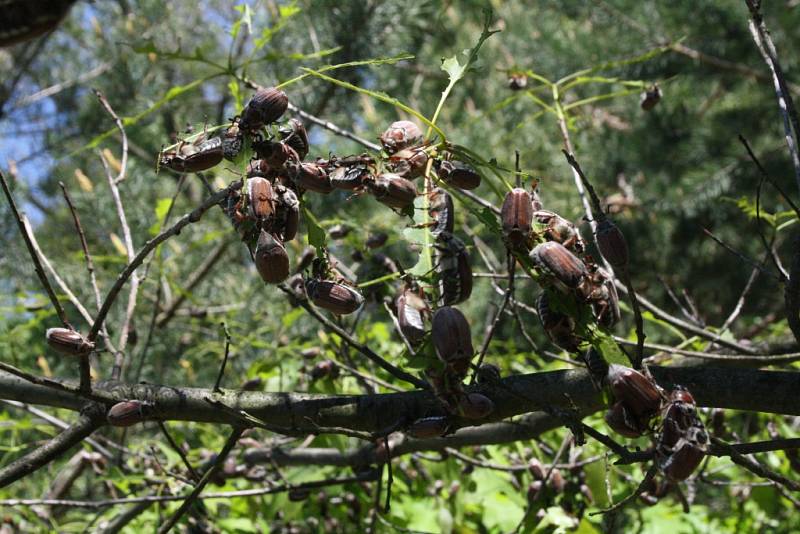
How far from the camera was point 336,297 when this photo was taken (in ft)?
2.89

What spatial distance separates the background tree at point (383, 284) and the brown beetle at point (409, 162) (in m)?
0.07

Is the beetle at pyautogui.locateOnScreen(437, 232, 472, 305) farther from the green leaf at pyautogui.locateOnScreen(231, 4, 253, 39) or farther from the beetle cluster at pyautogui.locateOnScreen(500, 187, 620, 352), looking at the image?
the green leaf at pyautogui.locateOnScreen(231, 4, 253, 39)

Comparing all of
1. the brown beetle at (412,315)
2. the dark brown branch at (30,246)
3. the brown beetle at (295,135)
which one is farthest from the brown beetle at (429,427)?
the dark brown branch at (30,246)

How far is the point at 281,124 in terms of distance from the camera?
88 cm

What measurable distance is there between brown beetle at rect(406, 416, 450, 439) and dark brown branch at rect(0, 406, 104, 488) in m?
0.43

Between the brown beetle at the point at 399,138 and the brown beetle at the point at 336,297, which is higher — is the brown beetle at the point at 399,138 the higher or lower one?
the higher one

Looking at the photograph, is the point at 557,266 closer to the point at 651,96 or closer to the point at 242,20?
the point at 242,20

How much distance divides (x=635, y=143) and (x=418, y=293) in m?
3.94

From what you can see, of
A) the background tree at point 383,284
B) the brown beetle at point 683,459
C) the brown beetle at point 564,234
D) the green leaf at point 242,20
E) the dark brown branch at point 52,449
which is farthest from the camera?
the green leaf at point 242,20

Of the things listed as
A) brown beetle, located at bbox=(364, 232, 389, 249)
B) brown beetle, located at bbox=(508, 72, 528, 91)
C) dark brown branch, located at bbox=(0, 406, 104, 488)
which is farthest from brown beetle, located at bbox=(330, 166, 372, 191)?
brown beetle, located at bbox=(508, 72, 528, 91)

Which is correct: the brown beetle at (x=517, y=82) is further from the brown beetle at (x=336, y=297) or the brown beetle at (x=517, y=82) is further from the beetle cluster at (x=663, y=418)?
the beetle cluster at (x=663, y=418)

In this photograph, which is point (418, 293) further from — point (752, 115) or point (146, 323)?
point (752, 115)

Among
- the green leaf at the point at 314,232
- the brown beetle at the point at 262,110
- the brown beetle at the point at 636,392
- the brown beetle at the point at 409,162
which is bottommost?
the brown beetle at the point at 636,392

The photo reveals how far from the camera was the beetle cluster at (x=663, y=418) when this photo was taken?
2.29 feet
